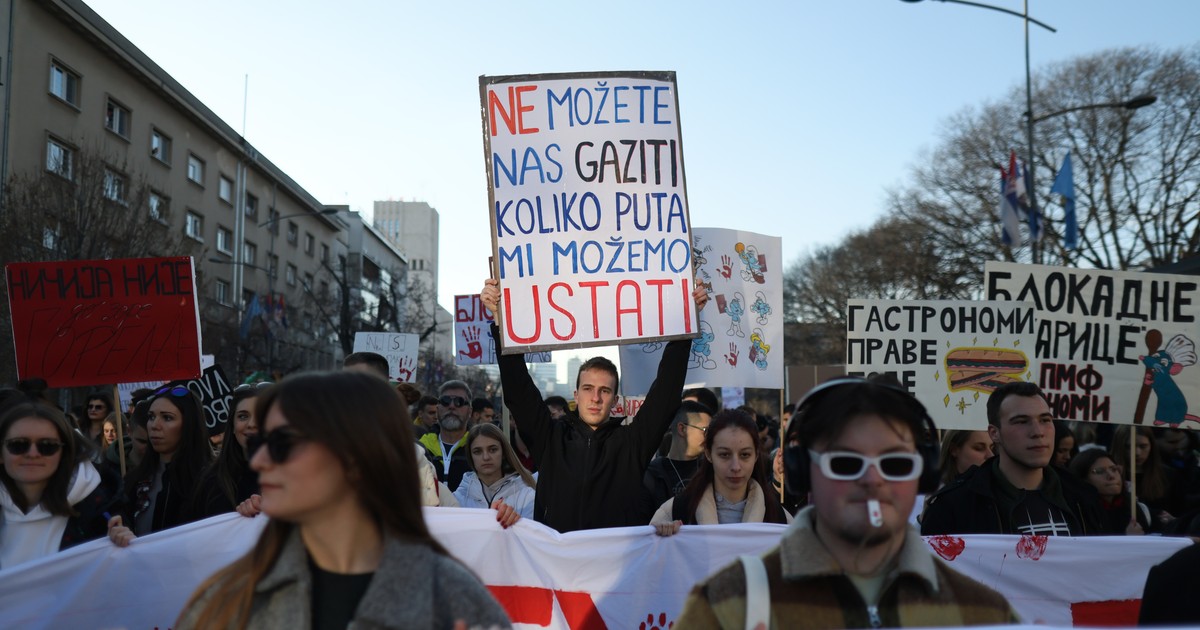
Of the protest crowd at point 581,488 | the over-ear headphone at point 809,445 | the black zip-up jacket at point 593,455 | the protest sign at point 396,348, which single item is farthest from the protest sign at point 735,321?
the protest sign at point 396,348

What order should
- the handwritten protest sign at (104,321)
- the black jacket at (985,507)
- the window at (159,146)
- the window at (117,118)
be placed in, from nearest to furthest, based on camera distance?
1. the black jacket at (985,507)
2. the handwritten protest sign at (104,321)
3. the window at (117,118)
4. the window at (159,146)

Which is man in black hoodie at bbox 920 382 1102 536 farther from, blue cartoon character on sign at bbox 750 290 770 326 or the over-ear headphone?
blue cartoon character on sign at bbox 750 290 770 326

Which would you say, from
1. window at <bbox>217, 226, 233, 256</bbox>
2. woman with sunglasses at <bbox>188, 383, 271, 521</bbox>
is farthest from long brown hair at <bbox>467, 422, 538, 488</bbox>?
window at <bbox>217, 226, 233, 256</bbox>

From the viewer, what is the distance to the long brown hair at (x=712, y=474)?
4988 mm

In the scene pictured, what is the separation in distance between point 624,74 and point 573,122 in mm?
365

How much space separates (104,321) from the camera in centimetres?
706

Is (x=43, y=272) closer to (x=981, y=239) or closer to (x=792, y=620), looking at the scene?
(x=792, y=620)

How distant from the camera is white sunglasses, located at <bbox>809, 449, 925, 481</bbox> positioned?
2.17m

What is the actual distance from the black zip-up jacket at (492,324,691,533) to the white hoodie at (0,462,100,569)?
1.90 m

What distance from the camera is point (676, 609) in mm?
4461

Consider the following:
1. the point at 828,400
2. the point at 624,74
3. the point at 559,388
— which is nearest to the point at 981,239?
Answer: the point at 624,74

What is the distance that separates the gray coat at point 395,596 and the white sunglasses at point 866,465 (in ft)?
2.47

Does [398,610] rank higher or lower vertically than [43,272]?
lower

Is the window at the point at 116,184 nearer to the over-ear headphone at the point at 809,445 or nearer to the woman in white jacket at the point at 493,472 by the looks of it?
the woman in white jacket at the point at 493,472
